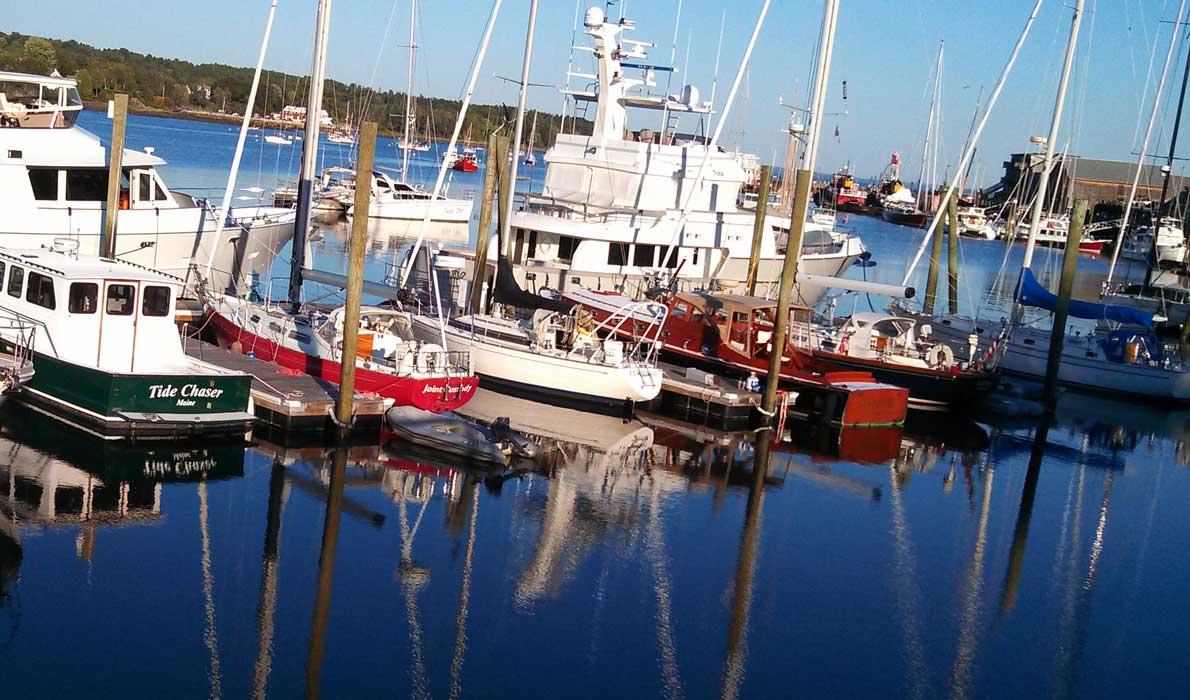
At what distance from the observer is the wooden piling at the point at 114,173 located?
28094mm

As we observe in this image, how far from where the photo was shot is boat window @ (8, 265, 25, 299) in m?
21.4

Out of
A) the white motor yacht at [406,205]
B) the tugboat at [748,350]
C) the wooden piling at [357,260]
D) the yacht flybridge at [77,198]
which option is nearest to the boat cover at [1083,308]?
the tugboat at [748,350]

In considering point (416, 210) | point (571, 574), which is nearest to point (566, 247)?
point (571, 574)

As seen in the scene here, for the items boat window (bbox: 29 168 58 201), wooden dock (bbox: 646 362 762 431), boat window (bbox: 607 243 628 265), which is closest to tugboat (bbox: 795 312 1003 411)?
wooden dock (bbox: 646 362 762 431)

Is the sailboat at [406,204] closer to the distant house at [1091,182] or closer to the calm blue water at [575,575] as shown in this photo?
the calm blue water at [575,575]

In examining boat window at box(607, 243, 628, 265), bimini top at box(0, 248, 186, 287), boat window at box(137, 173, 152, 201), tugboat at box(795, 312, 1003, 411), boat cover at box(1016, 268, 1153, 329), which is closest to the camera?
bimini top at box(0, 248, 186, 287)

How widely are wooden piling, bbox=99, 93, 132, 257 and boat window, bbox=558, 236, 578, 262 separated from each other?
11.3 metres

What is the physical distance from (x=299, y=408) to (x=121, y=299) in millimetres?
3391

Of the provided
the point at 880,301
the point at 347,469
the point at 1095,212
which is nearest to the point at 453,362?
the point at 347,469

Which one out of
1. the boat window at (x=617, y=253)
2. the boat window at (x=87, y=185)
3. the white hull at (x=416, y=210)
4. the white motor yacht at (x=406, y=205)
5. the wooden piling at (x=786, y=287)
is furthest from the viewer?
the white motor yacht at (x=406, y=205)

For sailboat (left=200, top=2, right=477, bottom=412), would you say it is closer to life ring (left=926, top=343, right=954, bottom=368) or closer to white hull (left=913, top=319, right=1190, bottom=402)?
life ring (left=926, top=343, right=954, bottom=368)


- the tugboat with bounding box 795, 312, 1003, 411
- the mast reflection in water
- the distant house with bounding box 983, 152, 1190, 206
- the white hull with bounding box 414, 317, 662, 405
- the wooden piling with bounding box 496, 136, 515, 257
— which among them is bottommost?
the mast reflection in water

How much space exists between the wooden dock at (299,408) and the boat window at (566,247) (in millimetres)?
12645

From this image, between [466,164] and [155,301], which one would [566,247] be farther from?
[466,164]
